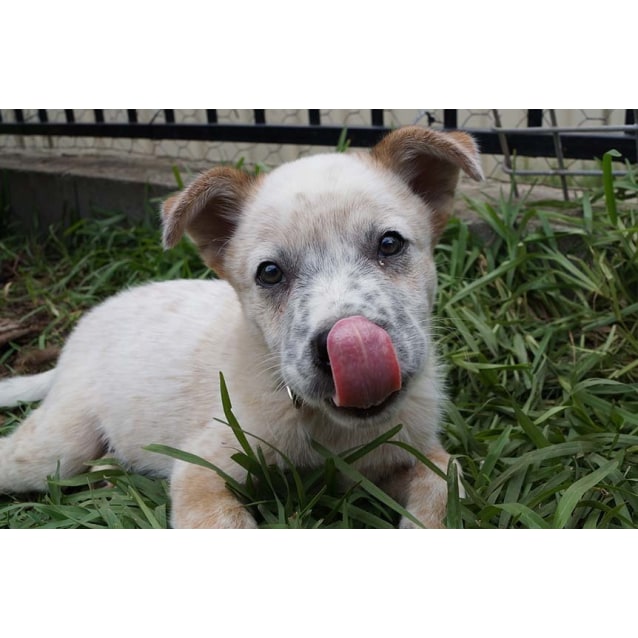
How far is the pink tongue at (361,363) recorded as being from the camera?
234cm

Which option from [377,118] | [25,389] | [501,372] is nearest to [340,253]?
[501,372]

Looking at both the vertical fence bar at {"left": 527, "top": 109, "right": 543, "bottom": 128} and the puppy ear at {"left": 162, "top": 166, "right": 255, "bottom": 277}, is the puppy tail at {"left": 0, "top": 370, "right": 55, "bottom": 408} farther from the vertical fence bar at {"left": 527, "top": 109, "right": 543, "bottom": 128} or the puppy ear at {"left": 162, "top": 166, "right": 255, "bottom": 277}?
the vertical fence bar at {"left": 527, "top": 109, "right": 543, "bottom": 128}

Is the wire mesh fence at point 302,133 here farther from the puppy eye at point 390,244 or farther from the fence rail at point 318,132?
the puppy eye at point 390,244

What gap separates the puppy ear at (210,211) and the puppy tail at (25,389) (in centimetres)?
138

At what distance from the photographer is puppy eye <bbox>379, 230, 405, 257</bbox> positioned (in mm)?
2803

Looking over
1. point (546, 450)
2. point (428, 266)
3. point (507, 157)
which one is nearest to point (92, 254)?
point (507, 157)

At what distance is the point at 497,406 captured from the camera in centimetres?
364

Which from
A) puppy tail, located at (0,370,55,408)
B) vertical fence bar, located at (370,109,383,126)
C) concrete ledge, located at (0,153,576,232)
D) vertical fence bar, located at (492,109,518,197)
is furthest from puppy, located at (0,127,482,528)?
concrete ledge, located at (0,153,576,232)

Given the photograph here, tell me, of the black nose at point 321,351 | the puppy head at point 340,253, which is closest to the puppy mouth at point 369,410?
the puppy head at point 340,253

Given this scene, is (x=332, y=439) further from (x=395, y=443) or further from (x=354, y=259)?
(x=354, y=259)

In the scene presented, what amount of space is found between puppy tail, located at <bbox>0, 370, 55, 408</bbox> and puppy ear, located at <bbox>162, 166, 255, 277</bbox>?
138cm

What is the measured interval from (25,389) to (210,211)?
162 cm

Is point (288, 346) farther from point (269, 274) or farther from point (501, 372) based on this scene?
point (501, 372)

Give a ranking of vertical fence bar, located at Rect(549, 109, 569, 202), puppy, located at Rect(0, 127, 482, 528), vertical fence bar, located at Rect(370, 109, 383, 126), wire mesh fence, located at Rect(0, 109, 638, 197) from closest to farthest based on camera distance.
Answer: puppy, located at Rect(0, 127, 482, 528) → vertical fence bar, located at Rect(549, 109, 569, 202) → wire mesh fence, located at Rect(0, 109, 638, 197) → vertical fence bar, located at Rect(370, 109, 383, 126)
